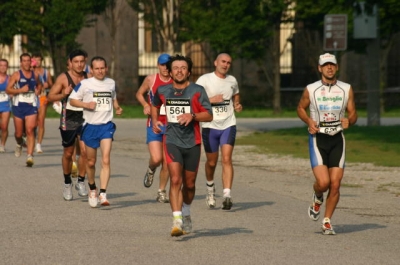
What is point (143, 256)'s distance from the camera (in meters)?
9.94

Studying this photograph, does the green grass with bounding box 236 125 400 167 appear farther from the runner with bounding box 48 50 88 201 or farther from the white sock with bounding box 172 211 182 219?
the white sock with bounding box 172 211 182 219

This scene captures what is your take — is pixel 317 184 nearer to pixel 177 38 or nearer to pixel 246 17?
pixel 246 17

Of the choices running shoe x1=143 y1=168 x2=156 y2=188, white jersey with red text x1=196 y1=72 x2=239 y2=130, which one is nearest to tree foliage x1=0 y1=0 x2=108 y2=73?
running shoe x1=143 y1=168 x2=156 y2=188

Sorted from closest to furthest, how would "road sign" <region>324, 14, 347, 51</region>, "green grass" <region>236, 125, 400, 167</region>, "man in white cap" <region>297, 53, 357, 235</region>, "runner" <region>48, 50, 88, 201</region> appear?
"man in white cap" <region>297, 53, 357, 235</region>
"runner" <region>48, 50, 88, 201</region>
"green grass" <region>236, 125, 400, 167</region>
"road sign" <region>324, 14, 347, 51</region>

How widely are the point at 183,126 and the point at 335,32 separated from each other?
767 inches

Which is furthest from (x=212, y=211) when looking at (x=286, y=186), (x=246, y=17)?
(x=246, y=17)

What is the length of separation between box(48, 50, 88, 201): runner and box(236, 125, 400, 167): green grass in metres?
7.41

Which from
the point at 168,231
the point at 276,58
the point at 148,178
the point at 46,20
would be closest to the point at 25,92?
the point at 148,178

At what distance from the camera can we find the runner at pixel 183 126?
11.3m

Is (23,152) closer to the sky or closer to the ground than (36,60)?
closer to the ground

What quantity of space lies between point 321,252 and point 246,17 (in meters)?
35.3

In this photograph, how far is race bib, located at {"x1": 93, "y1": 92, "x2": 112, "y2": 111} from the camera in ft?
47.0

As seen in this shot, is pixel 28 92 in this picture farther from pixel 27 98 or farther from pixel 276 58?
pixel 276 58

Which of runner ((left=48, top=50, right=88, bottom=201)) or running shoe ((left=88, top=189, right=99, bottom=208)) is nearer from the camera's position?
running shoe ((left=88, top=189, right=99, bottom=208))
